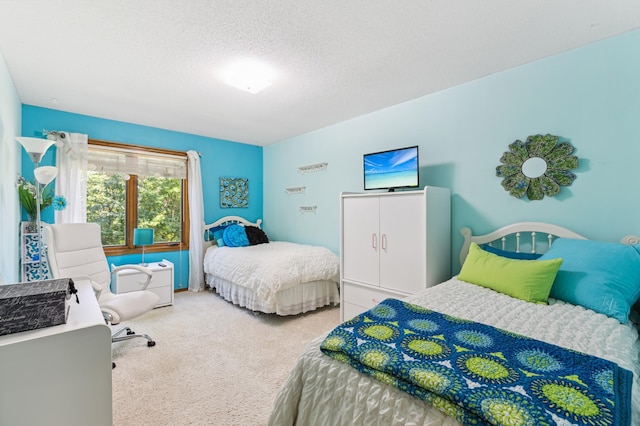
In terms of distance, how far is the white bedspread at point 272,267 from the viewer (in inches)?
126

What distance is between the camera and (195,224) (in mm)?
4465

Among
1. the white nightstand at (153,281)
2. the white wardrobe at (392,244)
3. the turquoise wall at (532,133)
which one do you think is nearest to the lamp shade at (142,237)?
the white nightstand at (153,281)

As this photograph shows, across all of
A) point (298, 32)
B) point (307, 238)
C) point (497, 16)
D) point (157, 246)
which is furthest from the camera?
point (307, 238)

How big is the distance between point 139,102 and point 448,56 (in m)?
3.25

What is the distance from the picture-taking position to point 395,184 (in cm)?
306

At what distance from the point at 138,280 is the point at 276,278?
190 cm

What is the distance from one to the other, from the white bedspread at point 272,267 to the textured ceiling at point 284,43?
6.14ft

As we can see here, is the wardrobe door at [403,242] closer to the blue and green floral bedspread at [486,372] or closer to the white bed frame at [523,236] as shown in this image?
the white bed frame at [523,236]

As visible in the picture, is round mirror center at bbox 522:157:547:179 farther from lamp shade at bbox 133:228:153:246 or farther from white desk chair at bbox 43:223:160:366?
lamp shade at bbox 133:228:153:246

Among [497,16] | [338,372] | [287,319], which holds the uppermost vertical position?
[497,16]

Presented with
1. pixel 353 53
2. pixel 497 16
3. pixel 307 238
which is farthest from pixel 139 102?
pixel 497 16

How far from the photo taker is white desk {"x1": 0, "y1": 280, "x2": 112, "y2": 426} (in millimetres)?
1064

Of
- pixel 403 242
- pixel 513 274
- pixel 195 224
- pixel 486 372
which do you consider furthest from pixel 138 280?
pixel 513 274

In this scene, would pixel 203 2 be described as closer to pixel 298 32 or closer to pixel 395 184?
pixel 298 32
